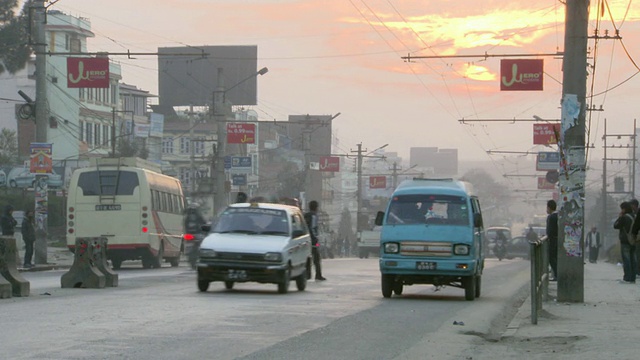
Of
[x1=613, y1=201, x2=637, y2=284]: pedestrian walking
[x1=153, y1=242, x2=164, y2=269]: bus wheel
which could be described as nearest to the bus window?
[x1=153, y1=242, x2=164, y2=269]: bus wheel

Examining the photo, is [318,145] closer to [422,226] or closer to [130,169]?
[130,169]

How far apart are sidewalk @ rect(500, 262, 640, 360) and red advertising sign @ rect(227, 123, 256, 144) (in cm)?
4614

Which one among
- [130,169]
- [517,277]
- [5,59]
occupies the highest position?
[5,59]

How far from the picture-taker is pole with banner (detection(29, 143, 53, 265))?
121 feet

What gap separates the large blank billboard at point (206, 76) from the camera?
98.1 meters

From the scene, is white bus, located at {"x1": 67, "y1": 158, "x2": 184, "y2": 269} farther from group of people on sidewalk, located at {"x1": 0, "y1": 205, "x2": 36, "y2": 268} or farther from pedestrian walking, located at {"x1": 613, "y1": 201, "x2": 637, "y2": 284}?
pedestrian walking, located at {"x1": 613, "y1": 201, "x2": 637, "y2": 284}

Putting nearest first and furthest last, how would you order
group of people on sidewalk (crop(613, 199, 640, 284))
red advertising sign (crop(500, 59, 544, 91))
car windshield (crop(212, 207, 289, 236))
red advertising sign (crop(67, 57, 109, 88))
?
car windshield (crop(212, 207, 289, 236))
group of people on sidewalk (crop(613, 199, 640, 284))
red advertising sign (crop(67, 57, 109, 88))
red advertising sign (crop(500, 59, 544, 91))

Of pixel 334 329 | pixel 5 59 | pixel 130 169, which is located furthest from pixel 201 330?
pixel 5 59

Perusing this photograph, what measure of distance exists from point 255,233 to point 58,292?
390cm

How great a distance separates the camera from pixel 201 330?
13820 mm

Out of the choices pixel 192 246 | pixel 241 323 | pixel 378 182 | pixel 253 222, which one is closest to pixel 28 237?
pixel 192 246

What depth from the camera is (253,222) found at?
22766 mm

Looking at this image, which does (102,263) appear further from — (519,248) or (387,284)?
(519,248)

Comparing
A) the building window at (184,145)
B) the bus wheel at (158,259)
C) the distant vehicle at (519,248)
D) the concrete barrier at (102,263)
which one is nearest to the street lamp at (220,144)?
the bus wheel at (158,259)
